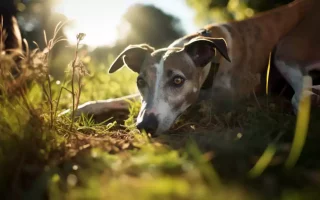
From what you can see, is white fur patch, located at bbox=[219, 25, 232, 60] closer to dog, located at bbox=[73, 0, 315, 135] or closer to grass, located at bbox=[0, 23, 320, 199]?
dog, located at bbox=[73, 0, 315, 135]

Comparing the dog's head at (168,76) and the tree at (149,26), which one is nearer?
the dog's head at (168,76)

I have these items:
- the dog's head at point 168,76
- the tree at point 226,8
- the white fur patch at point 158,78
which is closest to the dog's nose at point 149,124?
the dog's head at point 168,76

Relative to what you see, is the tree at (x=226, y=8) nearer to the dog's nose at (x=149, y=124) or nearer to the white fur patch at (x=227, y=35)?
the white fur patch at (x=227, y=35)

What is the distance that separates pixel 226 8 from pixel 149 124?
4.64m

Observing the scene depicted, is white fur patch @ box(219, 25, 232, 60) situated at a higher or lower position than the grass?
higher

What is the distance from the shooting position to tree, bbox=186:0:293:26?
6.21 metres

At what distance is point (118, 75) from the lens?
6.75 m

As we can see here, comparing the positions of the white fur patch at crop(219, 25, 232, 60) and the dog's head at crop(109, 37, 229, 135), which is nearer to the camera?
Result: the dog's head at crop(109, 37, 229, 135)

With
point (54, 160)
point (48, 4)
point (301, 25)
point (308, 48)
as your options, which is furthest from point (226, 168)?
point (48, 4)

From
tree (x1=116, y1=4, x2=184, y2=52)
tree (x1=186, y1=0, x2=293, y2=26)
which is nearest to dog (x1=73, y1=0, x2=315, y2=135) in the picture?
tree (x1=186, y1=0, x2=293, y2=26)

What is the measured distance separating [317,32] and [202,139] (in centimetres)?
249

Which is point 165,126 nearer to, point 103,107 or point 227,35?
point 103,107

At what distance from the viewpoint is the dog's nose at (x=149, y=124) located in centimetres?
312

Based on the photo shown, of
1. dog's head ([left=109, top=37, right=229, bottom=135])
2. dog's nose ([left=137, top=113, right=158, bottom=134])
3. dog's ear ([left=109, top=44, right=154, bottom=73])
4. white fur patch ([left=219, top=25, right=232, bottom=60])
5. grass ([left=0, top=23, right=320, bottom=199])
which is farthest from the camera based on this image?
white fur patch ([left=219, top=25, right=232, bottom=60])
